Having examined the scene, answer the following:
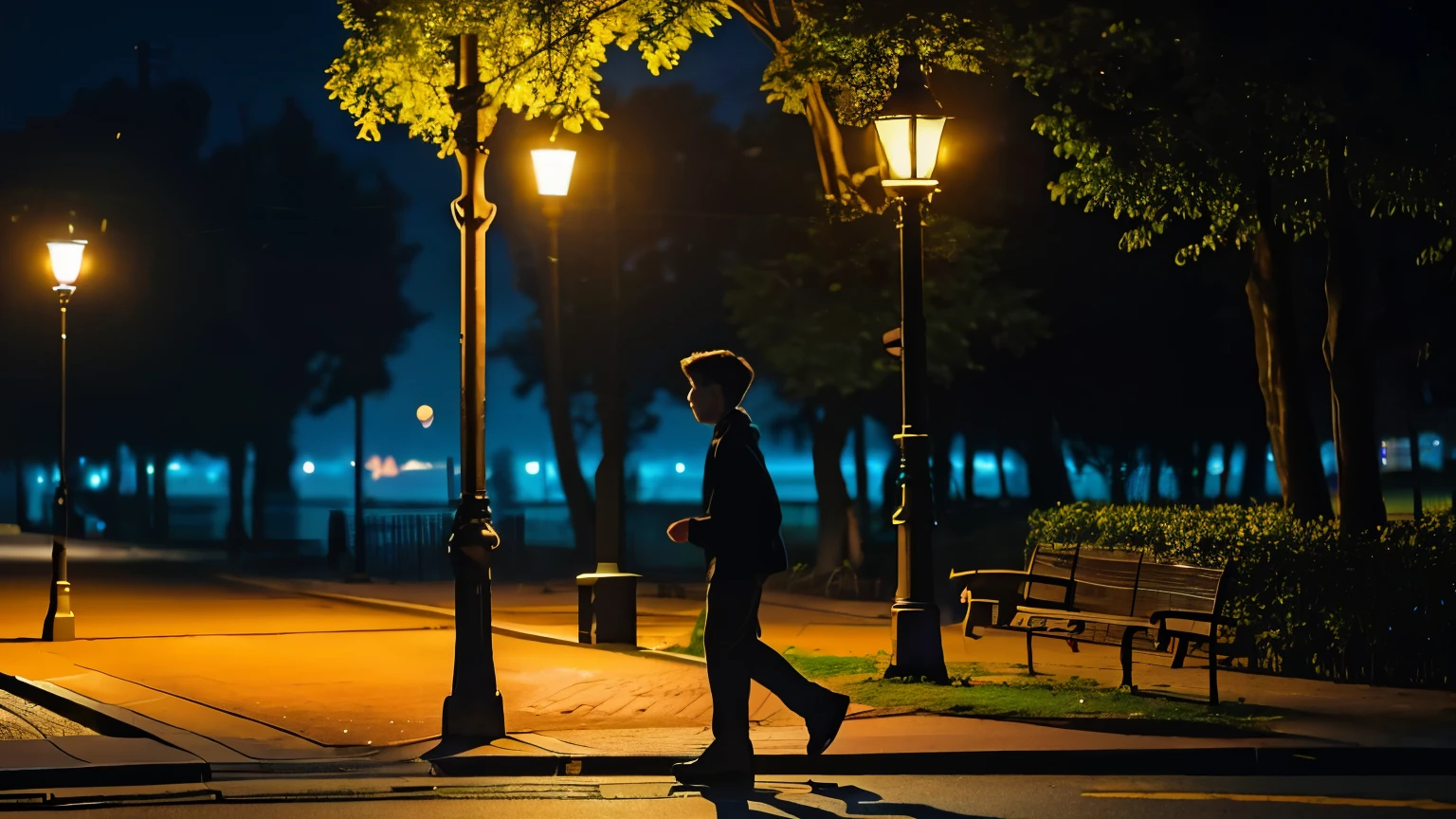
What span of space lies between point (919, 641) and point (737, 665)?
365 cm

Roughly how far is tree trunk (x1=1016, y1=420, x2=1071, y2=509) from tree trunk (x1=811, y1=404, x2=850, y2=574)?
37.3ft

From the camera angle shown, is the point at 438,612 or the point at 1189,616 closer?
the point at 1189,616

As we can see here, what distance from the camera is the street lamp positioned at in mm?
12789

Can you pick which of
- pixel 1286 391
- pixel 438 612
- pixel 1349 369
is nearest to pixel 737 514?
pixel 1349 369

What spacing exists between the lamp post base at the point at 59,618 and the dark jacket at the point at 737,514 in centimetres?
994

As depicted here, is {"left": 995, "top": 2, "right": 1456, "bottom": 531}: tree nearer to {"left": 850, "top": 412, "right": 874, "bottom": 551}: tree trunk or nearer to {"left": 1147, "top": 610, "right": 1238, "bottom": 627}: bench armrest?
{"left": 1147, "top": 610, "right": 1238, "bottom": 627}: bench armrest

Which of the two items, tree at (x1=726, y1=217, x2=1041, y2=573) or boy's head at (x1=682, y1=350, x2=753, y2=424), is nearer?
boy's head at (x1=682, y1=350, x2=753, y2=424)

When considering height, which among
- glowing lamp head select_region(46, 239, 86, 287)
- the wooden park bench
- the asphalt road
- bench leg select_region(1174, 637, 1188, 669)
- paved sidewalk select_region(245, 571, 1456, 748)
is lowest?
the asphalt road

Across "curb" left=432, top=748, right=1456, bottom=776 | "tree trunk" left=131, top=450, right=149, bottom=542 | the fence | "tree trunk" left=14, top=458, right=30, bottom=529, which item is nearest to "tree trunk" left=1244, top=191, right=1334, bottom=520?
"curb" left=432, top=748, right=1456, bottom=776

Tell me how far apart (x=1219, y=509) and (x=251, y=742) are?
488 inches

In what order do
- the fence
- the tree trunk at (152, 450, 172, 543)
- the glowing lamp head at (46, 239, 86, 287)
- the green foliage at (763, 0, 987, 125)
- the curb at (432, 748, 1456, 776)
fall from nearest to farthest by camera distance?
the curb at (432, 748, 1456, 776)
the green foliage at (763, 0, 987, 125)
the glowing lamp head at (46, 239, 86, 287)
the fence
the tree trunk at (152, 450, 172, 543)

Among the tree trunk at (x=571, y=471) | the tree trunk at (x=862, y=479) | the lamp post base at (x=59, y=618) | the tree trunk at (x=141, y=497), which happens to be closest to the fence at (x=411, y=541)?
the tree trunk at (x=571, y=471)

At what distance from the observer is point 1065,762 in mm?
9727

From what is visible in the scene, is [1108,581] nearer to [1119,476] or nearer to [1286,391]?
[1286,391]
